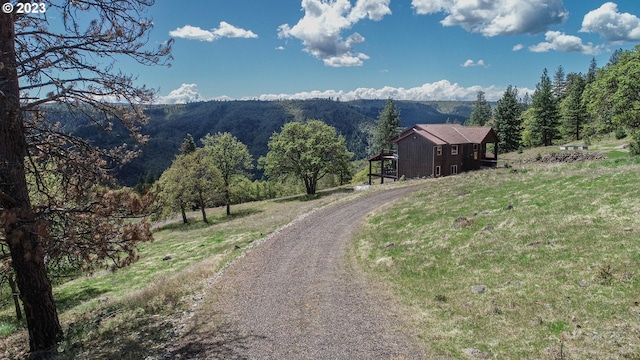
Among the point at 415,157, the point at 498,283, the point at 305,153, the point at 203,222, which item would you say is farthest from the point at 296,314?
the point at 305,153

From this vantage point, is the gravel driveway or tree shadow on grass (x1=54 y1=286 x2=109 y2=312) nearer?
the gravel driveway

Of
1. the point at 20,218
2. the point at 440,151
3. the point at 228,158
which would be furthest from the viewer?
the point at 228,158

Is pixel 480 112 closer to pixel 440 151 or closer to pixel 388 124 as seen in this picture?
pixel 388 124

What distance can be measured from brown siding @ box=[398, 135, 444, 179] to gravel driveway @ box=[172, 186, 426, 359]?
32.0 metres

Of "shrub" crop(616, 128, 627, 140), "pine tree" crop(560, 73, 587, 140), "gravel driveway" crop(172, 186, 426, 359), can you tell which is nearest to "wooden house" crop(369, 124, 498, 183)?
"shrub" crop(616, 128, 627, 140)

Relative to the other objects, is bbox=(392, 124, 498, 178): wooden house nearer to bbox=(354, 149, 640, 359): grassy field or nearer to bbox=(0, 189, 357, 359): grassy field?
bbox=(354, 149, 640, 359): grassy field

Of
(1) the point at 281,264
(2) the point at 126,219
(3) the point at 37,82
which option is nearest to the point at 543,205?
(1) the point at 281,264

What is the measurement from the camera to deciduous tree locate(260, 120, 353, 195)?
187 ft

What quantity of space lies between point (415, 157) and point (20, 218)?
4676 cm

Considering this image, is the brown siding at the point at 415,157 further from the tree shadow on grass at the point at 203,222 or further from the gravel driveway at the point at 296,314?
the gravel driveway at the point at 296,314

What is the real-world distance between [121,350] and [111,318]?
354 cm

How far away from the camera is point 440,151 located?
157ft

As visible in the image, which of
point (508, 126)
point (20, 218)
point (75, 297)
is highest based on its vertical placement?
point (508, 126)

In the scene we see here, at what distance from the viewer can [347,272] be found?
15953mm
